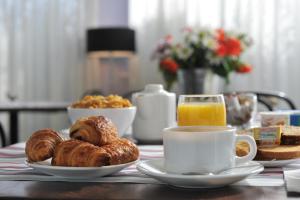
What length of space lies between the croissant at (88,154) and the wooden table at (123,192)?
35mm

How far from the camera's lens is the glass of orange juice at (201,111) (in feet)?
3.63

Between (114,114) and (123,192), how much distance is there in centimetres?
54

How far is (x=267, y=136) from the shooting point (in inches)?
40.1

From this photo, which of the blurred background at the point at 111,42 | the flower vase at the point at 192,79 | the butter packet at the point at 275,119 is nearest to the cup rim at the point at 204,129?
the butter packet at the point at 275,119

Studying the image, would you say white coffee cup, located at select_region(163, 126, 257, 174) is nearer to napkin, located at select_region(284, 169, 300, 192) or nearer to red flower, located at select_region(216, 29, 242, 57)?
napkin, located at select_region(284, 169, 300, 192)

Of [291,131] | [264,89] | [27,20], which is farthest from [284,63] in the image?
[291,131]

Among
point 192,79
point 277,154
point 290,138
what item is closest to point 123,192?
point 277,154

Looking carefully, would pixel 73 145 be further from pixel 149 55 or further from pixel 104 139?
pixel 149 55

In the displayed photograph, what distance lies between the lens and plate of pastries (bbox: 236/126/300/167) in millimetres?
910

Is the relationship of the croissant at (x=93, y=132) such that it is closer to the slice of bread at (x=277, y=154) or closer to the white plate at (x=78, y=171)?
the white plate at (x=78, y=171)

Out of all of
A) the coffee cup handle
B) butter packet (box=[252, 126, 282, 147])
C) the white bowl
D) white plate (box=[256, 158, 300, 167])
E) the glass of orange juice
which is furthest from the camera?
the white bowl

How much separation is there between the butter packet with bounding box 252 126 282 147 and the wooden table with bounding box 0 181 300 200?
0.27 metres

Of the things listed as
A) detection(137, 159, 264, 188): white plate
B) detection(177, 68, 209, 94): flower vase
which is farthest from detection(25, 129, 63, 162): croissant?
detection(177, 68, 209, 94): flower vase

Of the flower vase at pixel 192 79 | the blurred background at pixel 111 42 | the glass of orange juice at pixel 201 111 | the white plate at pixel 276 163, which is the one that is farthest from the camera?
the blurred background at pixel 111 42
